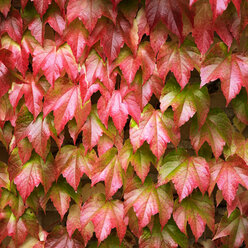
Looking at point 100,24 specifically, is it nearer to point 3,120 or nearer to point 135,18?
point 135,18

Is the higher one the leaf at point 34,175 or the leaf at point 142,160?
the leaf at point 34,175

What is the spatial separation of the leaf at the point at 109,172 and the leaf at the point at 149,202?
6 cm

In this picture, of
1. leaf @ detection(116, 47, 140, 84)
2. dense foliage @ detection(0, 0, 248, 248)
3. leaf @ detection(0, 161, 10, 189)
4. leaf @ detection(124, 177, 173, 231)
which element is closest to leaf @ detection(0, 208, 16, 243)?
dense foliage @ detection(0, 0, 248, 248)

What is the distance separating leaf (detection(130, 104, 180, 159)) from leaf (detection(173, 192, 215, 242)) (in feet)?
0.78

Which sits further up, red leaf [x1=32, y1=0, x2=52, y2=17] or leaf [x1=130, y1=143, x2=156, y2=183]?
red leaf [x1=32, y1=0, x2=52, y2=17]

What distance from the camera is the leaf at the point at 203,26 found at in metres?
1.11

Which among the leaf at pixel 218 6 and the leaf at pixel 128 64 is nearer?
the leaf at pixel 218 6

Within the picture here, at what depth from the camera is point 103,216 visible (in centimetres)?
122

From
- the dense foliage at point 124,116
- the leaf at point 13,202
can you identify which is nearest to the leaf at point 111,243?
the dense foliage at point 124,116

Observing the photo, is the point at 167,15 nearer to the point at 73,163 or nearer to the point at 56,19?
the point at 56,19

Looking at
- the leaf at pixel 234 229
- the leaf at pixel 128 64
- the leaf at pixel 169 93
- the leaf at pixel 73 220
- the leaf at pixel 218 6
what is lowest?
the leaf at pixel 234 229

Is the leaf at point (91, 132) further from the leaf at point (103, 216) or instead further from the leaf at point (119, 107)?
the leaf at point (103, 216)

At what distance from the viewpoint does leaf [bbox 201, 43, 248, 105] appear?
1.11m

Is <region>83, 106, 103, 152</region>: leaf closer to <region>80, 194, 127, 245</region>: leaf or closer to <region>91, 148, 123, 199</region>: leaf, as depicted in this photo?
<region>91, 148, 123, 199</region>: leaf
